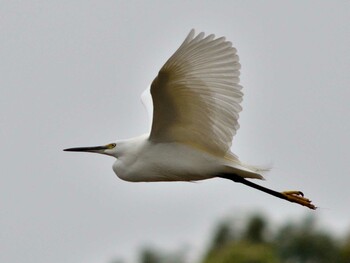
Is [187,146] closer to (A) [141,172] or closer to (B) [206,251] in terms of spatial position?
(A) [141,172]

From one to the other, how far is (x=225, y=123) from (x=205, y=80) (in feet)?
1.76

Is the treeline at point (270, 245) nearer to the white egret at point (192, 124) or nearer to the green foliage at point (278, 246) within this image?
the green foliage at point (278, 246)

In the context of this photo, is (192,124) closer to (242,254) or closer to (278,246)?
(242,254)

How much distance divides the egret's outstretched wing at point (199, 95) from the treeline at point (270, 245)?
61.1 ft

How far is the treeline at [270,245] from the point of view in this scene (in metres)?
34.8

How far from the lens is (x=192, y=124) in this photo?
13.4m

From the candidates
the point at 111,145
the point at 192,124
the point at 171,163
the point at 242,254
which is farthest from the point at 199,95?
the point at 242,254

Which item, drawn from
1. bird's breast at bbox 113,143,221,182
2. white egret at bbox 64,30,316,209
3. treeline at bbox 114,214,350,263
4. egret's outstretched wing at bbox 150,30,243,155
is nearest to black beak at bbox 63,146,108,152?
white egret at bbox 64,30,316,209

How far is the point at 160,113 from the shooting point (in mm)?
13125

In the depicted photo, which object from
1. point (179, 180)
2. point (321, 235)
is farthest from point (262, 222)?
point (179, 180)

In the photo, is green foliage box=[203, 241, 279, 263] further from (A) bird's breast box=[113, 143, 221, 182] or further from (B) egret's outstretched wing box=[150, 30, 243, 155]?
(B) egret's outstretched wing box=[150, 30, 243, 155]

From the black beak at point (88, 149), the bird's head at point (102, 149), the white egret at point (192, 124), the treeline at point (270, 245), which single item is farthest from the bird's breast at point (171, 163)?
the treeline at point (270, 245)

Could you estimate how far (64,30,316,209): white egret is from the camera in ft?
41.5

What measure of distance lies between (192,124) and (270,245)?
2470cm
